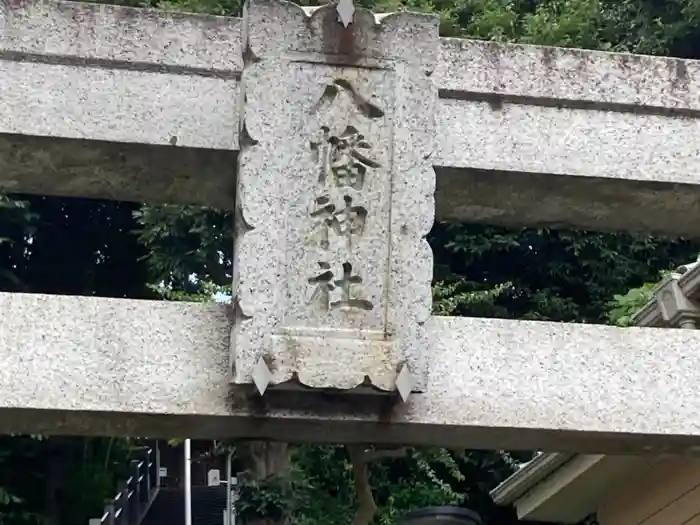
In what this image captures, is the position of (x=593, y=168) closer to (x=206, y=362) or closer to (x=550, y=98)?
(x=550, y=98)

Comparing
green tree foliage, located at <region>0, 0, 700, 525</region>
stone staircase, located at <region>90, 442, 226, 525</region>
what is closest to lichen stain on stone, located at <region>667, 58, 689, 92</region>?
green tree foliage, located at <region>0, 0, 700, 525</region>

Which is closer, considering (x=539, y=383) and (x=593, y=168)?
(x=539, y=383)

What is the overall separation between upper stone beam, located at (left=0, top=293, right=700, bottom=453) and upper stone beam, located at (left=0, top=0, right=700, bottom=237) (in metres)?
0.53

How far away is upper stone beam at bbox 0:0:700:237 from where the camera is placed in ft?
12.0

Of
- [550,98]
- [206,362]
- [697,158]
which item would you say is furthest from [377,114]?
[697,158]

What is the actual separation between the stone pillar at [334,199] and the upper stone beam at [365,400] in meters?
0.13

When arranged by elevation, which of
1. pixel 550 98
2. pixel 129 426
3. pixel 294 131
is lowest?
pixel 129 426

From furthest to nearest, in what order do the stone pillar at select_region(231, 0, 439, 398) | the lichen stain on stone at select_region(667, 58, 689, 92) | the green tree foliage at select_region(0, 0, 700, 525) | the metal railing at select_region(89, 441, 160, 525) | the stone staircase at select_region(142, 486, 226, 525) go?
the stone staircase at select_region(142, 486, 226, 525) < the metal railing at select_region(89, 441, 160, 525) < the green tree foliage at select_region(0, 0, 700, 525) < the lichen stain on stone at select_region(667, 58, 689, 92) < the stone pillar at select_region(231, 0, 439, 398)

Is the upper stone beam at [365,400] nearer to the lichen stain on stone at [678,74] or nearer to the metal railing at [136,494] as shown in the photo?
the lichen stain on stone at [678,74]

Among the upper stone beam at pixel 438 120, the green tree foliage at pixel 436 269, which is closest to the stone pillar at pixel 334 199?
the upper stone beam at pixel 438 120

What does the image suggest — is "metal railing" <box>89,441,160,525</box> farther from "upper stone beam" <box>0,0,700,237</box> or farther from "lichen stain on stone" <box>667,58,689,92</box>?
"lichen stain on stone" <box>667,58,689,92</box>

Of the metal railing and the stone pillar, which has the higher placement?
the metal railing

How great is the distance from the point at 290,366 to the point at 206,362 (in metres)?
0.29

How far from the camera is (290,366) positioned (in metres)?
3.29
